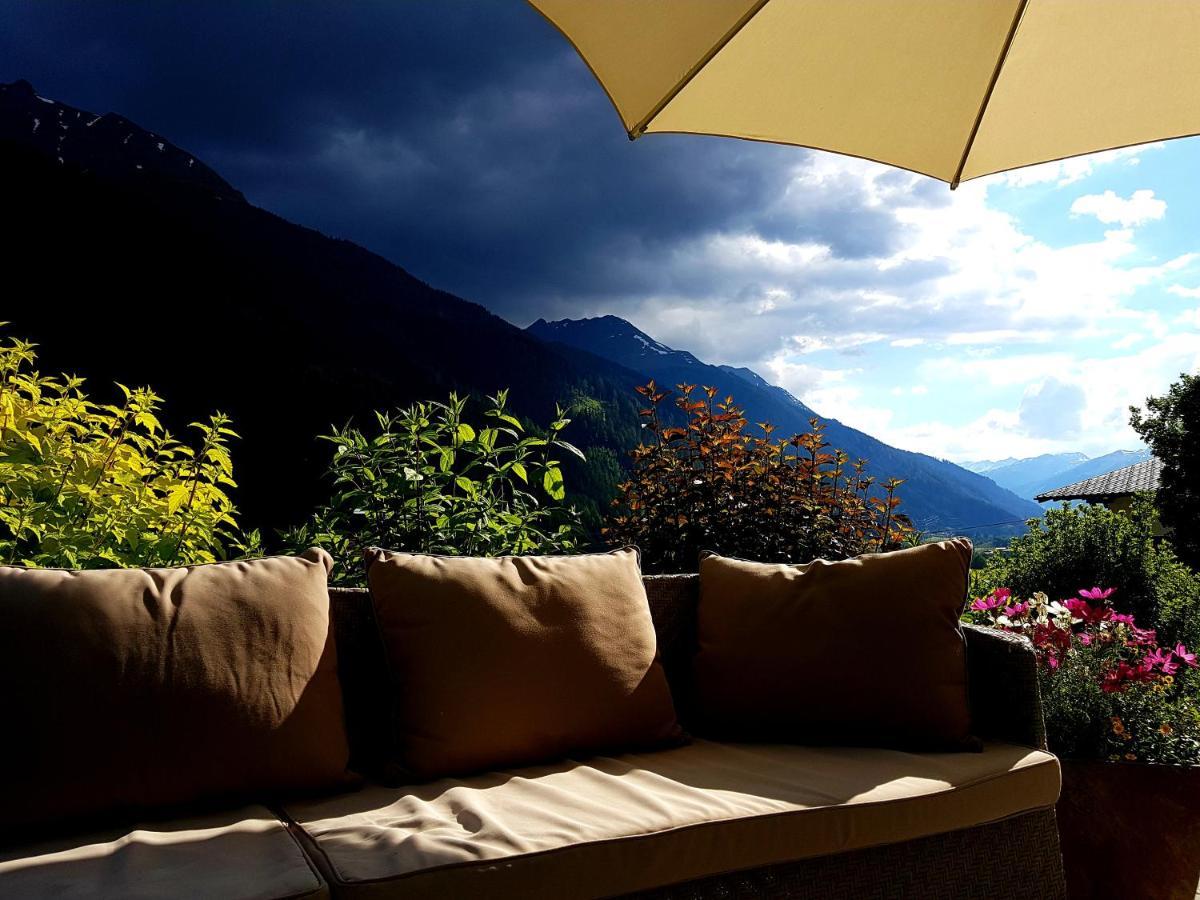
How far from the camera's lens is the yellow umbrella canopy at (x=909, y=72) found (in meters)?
1.83

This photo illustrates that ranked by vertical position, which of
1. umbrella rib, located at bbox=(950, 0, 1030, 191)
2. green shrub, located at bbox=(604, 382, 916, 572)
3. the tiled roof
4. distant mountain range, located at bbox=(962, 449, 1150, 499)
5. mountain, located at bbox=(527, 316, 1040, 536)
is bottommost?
green shrub, located at bbox=(604, 382, 916, 572)

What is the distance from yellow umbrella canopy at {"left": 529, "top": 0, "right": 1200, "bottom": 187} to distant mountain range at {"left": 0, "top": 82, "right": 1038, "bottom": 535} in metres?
1.81

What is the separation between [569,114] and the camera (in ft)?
20.9

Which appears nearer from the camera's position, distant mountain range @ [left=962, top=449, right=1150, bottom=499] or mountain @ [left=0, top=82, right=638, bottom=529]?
mountain @ [left=0, top=82, right=638, bottom=529]

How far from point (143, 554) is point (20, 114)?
313cm

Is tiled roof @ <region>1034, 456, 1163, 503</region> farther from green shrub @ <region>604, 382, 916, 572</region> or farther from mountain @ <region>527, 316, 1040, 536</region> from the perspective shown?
green shrub @ <region>604, 382, 916, 572</region>

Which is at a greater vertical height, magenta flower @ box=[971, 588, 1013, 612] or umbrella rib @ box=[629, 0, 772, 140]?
umbrella rib @ box=[629, 0, 772, 140]

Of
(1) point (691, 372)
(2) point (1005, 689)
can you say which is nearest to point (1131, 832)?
(2) point (1005, 689)

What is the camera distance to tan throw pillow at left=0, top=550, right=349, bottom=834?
A: 4.52ft

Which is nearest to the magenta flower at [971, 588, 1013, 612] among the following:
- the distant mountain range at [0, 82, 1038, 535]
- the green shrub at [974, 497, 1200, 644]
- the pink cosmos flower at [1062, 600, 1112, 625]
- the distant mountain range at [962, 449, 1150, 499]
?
the pink cosmos flower at [1062, 600, 1112, 625]

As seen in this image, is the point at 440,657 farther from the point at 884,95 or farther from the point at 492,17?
the point at 492,17

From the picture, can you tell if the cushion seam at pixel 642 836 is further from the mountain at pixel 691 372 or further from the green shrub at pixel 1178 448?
the green shrub at pixel 1178 448

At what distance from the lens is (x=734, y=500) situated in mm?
3613

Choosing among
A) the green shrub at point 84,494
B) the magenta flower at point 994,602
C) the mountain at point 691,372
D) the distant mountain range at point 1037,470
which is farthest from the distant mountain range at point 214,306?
the distant mountain range at point 1037,470
